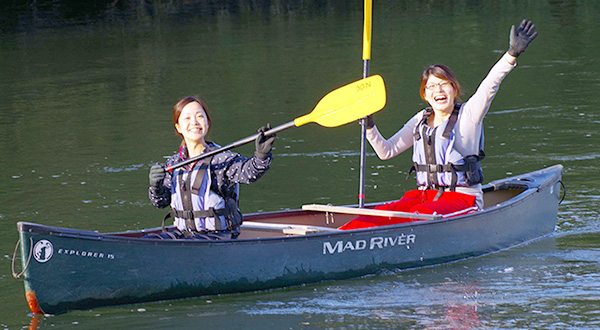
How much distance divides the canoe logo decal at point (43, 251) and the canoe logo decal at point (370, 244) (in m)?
1.58

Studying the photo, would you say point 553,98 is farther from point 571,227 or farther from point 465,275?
point 465,275

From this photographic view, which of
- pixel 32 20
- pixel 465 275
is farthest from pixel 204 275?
pixel 32 20

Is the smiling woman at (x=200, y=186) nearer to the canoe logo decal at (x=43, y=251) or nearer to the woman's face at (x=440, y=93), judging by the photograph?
the canoe logo decal at (x=43, y=251)

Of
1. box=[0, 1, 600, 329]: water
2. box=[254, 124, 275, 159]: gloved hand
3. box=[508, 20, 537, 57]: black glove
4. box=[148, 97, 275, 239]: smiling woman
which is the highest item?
box=[508, 20, 537, 57]: black glove

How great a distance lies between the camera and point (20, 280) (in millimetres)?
5816

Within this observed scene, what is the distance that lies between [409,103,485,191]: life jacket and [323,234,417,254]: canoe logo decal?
0.45 metres

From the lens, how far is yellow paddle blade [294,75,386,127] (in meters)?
5.59

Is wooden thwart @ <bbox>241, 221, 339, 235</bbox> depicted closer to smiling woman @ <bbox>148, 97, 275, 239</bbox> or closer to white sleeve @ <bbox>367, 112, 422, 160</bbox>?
smiling woman @ <bbox>148, 97, 275, 239</bbox>

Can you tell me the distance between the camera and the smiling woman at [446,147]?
19.1 feet

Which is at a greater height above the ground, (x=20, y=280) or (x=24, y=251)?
(x=24, y=251)

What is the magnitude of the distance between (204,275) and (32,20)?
2277 centimetres

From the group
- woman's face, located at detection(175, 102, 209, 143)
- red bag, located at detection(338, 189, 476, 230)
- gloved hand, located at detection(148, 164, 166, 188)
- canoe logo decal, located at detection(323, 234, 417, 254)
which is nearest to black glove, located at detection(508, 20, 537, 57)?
red bag, located at detection(338, 189, 476, 230)

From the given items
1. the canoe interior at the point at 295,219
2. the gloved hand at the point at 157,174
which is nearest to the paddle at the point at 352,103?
the canoe interior at the point at 295,219

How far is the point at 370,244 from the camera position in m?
5.62
